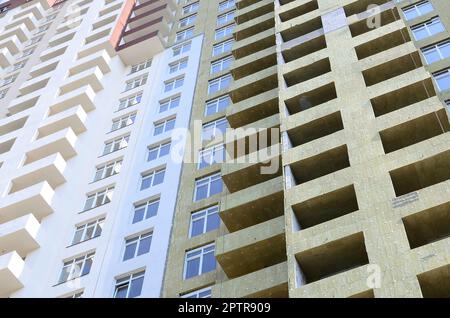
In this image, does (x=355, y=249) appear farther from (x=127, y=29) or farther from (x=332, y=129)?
(x=127, y=29)

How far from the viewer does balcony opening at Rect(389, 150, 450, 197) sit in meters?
19.3

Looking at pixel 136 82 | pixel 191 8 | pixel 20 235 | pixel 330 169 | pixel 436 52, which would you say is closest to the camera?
pixel 330 169

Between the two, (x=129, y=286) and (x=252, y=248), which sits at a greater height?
(x=252, y=248)

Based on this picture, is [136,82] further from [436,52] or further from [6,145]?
[436,52]

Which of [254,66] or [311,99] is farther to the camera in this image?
[254,66]

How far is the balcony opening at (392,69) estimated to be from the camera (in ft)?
79.8

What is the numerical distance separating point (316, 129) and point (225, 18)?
19.1 metres

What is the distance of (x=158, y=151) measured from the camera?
98.1 ft

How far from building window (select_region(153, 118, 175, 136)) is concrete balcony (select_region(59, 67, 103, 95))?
317 inches

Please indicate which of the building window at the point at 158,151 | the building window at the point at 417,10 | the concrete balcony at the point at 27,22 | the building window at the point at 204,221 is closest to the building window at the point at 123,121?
the building window at the point at 158,151

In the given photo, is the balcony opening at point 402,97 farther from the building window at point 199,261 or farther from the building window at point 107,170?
the building window at point 107,170

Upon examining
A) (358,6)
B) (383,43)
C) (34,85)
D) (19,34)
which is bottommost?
(383,43)

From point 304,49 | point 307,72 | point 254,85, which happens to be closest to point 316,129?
point 307,72

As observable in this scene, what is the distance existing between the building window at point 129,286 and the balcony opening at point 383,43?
1346 centimetres
